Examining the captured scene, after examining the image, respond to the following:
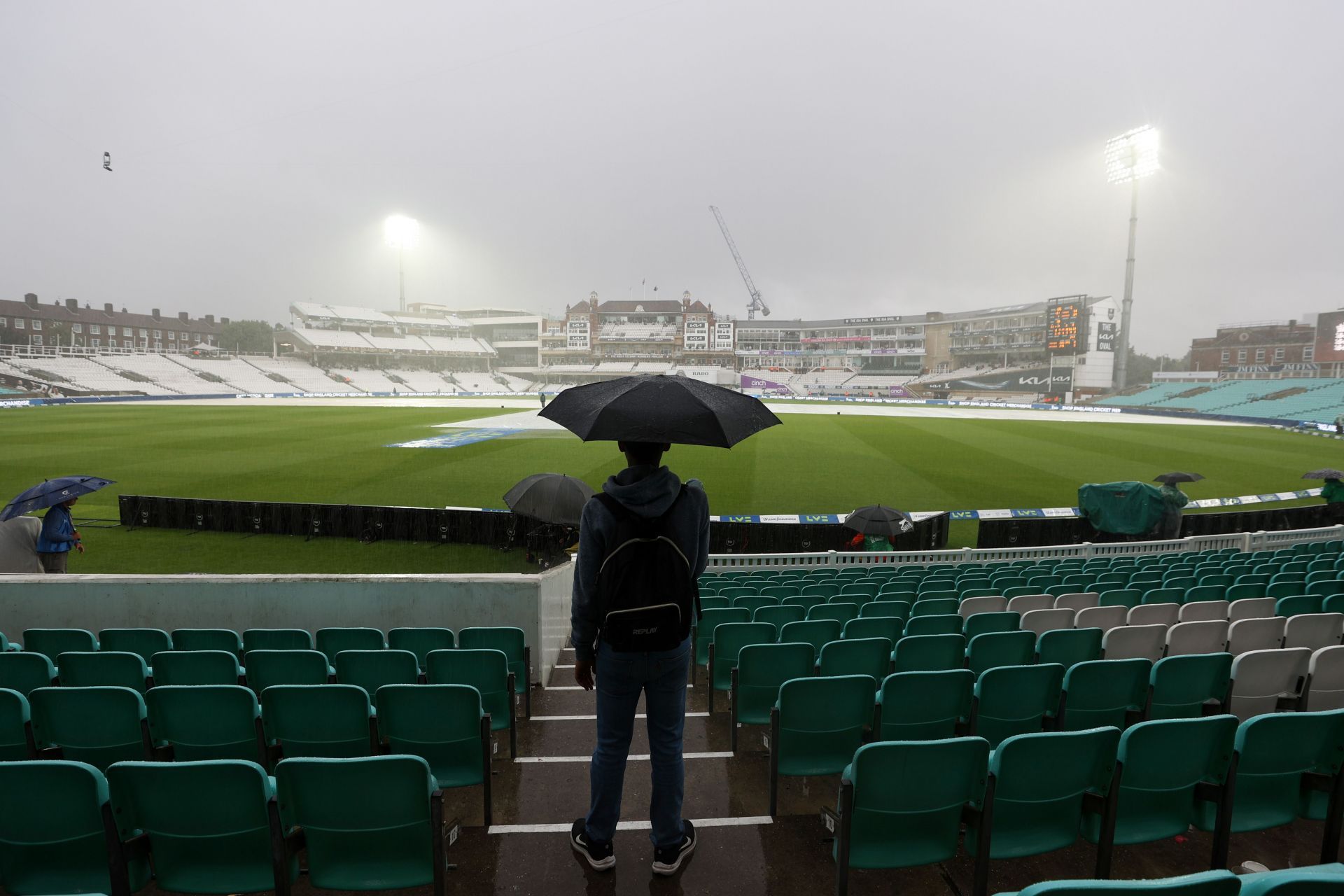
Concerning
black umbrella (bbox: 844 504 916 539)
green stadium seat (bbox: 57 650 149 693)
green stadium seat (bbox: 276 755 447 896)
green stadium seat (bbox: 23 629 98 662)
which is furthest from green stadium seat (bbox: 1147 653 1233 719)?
black umbrella (bbox: 844 504 916 539)

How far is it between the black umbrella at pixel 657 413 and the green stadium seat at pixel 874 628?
230cm

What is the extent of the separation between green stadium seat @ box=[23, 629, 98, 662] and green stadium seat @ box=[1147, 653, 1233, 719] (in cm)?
696

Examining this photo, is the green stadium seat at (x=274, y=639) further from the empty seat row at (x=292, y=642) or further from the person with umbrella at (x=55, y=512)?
the person with umbrella at (x=55, y=512)

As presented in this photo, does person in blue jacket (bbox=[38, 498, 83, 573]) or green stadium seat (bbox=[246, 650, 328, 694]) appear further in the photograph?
person in blue jacket (bbox=[38, 498, 83, 573])

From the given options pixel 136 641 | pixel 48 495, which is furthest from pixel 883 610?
pixel 48 495

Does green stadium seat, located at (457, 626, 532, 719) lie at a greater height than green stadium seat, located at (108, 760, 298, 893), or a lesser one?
lesser

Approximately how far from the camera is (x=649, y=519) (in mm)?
2729

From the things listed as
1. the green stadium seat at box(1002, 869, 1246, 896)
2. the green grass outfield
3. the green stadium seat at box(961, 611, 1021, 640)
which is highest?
the green stadium seat at box(1002, 869, 1246, 896)

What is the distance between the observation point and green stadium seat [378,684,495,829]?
3189 mm

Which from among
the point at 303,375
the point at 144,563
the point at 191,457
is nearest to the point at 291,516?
the point at 144,563

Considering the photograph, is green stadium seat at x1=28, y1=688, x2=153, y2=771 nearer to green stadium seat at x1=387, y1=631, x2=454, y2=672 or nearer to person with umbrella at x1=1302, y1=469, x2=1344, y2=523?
green stadium seat at x1=387, y1=631, x2=454, y2=672

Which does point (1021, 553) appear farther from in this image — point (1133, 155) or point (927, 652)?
point (1133, 155)

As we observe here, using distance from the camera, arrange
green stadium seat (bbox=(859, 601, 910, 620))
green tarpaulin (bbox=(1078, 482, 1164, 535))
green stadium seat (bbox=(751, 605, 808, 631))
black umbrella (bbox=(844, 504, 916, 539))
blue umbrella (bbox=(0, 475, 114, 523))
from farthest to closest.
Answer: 1. green tarpaulin (bbox=(1078, 482, 1164, 535))
2. black umbrella (bbox=(844, 504, 916, 539))
3. blue umbrella (bbox=(0, 475, 114, 523))
4. green stadium seat (bbox=(859, 601, 910, 620))
5. green stadium seat (bbox=(751, 605, 808, 631))

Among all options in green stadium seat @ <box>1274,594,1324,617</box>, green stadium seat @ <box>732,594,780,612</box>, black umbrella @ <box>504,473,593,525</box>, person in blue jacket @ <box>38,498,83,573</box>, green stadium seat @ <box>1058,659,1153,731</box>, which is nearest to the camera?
green stadium seat @ <box>1058,659,1153,731</box>
